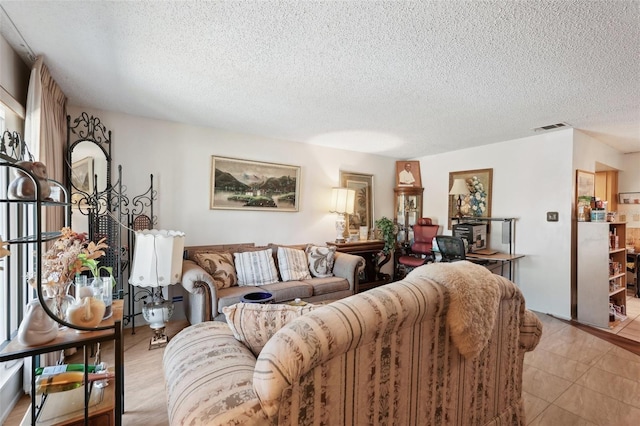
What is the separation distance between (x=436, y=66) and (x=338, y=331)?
6.46 ft

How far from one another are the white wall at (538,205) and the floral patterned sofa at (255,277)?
224cm

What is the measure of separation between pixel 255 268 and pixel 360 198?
2.34 metres

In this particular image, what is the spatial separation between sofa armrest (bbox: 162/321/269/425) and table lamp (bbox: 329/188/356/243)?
3.18m

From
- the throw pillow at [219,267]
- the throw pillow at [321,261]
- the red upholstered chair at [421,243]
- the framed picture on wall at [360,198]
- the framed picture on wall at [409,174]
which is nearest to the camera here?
the throw pillow at [219,267]

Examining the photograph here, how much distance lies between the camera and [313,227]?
446 cm

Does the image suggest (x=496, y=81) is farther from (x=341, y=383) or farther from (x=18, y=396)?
(x=18, y=396)

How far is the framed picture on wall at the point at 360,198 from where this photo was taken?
4793 millimetres

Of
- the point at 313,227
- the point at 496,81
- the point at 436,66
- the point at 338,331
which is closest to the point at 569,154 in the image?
the point at 496,81

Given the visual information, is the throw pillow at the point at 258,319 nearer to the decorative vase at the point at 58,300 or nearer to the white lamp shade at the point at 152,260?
the decorative vase at the point at 58,300

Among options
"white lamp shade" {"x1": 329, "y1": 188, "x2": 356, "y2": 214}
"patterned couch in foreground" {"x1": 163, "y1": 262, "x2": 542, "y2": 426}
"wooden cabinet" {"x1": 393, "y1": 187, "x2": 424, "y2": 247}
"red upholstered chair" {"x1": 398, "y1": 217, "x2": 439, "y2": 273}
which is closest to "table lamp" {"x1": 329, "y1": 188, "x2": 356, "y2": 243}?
"white lamp shade" {"x1": 329, "y1": 188, "x2": 356, "y2": 214}

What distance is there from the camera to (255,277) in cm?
323

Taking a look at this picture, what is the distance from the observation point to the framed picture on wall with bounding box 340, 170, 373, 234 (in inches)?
189

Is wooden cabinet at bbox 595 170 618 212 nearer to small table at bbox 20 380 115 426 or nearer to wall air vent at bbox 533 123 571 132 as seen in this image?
wall air vent at bbox 533 123 571 132

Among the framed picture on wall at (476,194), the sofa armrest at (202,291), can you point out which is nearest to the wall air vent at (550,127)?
the framed picture on wall at (476,194)
